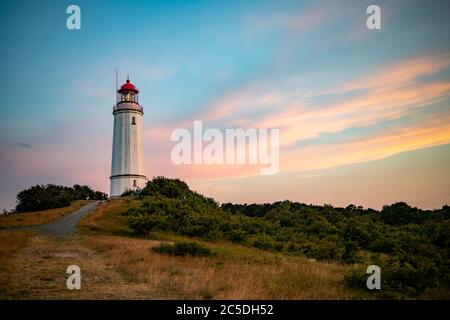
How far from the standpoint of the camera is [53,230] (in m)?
24.5

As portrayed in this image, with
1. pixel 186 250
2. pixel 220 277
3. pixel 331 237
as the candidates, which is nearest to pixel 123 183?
pixel 331 237

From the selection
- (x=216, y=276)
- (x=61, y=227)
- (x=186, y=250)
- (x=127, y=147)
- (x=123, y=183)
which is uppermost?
(x=127, y=147)

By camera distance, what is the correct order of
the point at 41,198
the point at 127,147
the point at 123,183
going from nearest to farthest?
the point at 41,198, the point at 123,183, the point at 127,147

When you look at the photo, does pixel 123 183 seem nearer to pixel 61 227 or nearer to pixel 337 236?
pixel 61 227

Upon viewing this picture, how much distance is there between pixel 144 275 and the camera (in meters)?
12.2

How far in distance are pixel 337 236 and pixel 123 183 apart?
3006cm

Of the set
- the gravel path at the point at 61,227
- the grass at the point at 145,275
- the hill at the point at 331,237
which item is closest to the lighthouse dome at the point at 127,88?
the hill at the point at 331,237

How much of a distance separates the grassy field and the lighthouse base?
1172 inches

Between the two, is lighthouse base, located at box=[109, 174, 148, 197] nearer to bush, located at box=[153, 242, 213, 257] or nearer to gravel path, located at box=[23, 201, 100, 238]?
gravel path, located at box=[23, 201, 100, 238]

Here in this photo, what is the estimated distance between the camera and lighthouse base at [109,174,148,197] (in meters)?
49.3

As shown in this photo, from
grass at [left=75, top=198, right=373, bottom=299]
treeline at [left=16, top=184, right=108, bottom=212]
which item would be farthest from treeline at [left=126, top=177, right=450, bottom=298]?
treeline at [left=16, top=184, right=108, bottom=212]

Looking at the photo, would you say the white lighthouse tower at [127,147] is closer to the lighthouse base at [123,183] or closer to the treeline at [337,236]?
the lighthouse base at [123,183]
